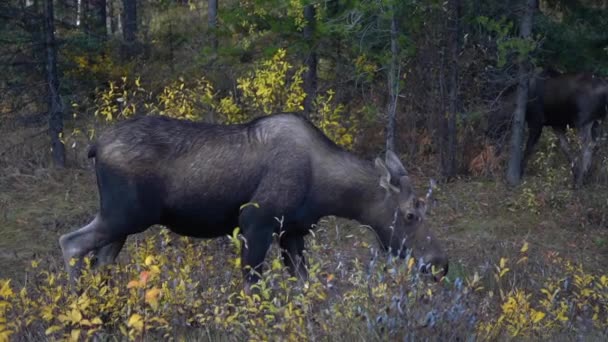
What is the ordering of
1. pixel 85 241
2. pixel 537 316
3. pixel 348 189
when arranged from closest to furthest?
pixel 537 316
pixel 85 241
pixel 348 189

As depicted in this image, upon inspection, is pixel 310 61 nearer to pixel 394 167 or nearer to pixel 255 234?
pixel 394 167

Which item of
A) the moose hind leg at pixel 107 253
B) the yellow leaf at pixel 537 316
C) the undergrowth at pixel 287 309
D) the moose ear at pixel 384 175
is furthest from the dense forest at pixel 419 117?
the yellow leaf at pixel 537 316

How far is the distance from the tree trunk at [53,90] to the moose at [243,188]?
6.75 m

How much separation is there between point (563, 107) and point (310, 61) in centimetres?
430

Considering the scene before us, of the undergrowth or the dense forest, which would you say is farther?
the dense forest

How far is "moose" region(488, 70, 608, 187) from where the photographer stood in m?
13.3

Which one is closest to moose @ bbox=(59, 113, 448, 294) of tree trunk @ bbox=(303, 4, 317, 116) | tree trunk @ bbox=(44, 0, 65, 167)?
tree trunk @ bbox=(303, 4, 317, 116)

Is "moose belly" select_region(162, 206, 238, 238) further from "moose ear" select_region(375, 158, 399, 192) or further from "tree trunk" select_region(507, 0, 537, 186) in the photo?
"tree trunk" select_region(507, 0, 537, 186)

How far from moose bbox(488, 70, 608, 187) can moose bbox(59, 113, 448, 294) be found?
6598 millimetres

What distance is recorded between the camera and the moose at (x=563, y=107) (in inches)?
523

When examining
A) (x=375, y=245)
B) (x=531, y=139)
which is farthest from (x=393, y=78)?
(x=375, y=245)

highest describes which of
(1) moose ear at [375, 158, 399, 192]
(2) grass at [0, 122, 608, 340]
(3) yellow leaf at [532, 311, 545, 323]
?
(1) moose ear at [375, 158, 399, 192]

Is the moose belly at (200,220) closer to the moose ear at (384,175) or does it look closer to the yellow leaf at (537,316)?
the moose ear at (384,175)

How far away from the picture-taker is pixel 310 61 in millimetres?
14180
